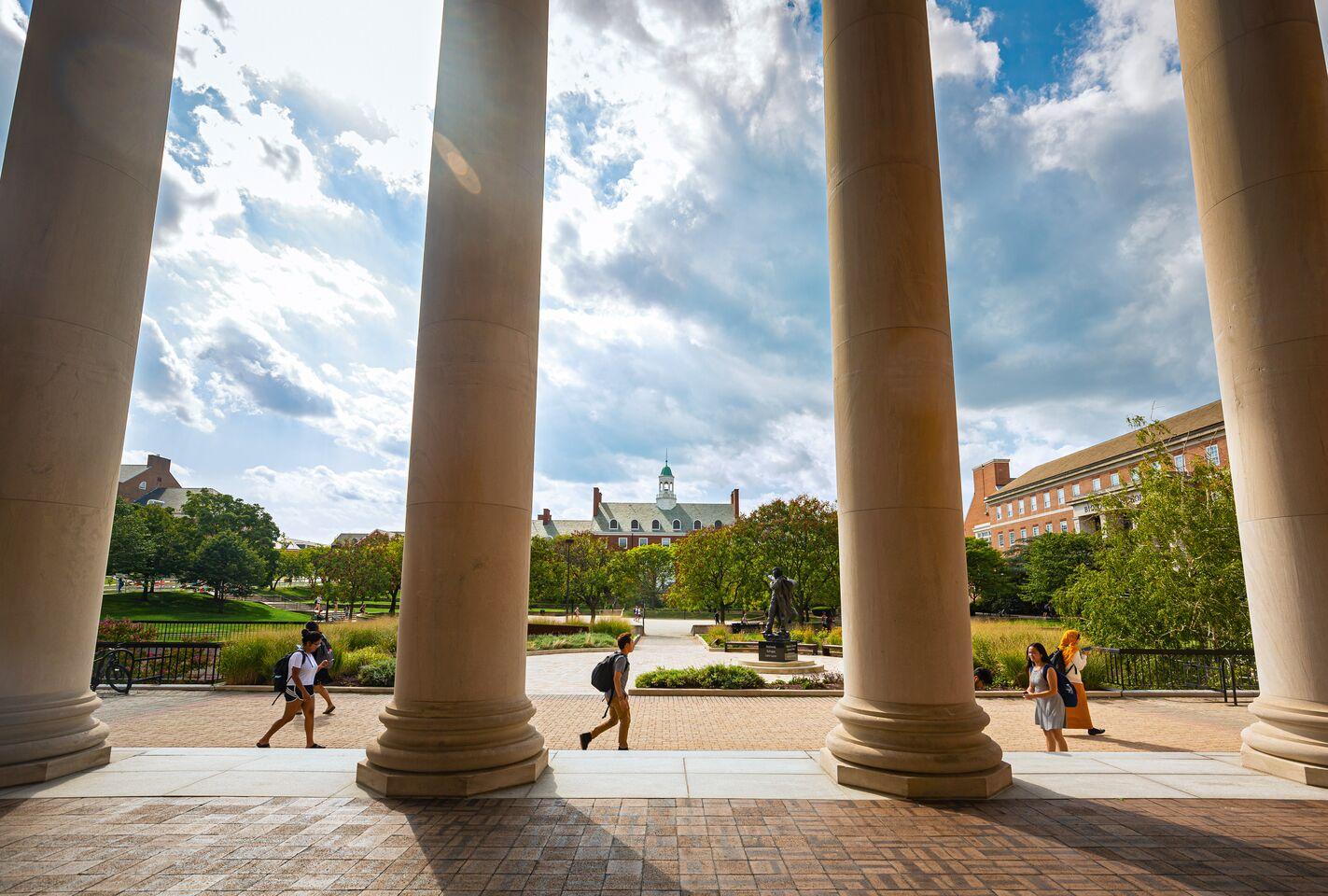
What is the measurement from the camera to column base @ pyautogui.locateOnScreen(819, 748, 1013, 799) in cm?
953

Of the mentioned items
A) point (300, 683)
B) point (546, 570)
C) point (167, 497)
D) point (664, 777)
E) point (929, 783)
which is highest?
point (167, 497)

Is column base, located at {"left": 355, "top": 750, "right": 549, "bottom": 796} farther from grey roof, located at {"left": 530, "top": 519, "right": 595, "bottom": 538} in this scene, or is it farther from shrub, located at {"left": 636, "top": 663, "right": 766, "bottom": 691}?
grey roof, located at {"left": 530, "top": 519, "right": 595, "bottom": 538}

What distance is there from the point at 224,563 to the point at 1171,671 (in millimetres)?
104381

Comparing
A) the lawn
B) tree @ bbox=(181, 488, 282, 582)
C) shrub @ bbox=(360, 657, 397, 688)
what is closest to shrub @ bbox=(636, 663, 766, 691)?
shrub @ bbox=(360, 657, 397, 688)

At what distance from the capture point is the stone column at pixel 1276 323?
35.5 ft

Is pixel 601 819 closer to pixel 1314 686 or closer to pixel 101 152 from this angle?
pixel 1314 686

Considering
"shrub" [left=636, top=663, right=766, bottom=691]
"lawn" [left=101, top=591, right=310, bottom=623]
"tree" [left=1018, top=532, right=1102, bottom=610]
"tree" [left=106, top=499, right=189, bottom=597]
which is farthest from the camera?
"tree" [left=1018, top=532, right=1102, bottom=610]

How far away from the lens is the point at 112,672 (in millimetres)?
24000

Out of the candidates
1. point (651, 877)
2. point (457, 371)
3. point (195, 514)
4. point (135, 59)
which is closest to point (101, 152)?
point (135, 59)

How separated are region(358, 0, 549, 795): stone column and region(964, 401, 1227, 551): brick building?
85.6m

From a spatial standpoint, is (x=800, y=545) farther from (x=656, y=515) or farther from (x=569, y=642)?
(x=656, y=515)

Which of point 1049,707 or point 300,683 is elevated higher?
point 300,683

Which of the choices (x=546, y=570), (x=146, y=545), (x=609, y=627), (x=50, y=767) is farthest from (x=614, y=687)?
(x=146, y=545)

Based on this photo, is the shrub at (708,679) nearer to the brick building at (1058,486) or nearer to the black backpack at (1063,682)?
the black backpack at (1063,682)
